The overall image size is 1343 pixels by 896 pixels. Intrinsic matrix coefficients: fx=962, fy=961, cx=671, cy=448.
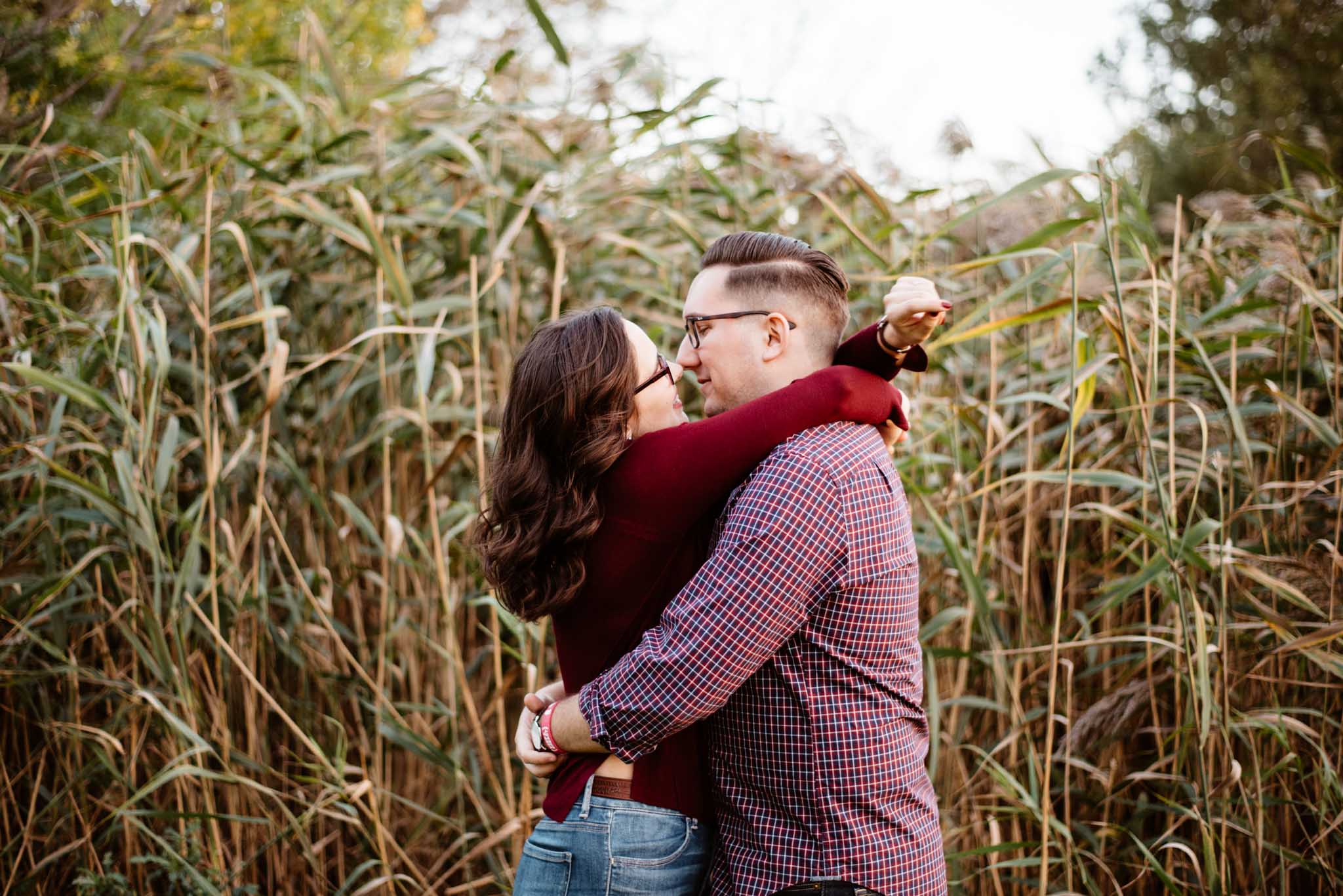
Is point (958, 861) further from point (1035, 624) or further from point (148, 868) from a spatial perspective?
point (148, 868)

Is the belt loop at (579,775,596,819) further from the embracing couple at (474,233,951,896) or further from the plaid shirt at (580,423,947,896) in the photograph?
the plaid shirt at (580,423,947,896)

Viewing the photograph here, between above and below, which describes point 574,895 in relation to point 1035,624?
above

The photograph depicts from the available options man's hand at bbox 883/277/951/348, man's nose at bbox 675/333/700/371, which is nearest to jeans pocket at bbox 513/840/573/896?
man's nose at bbox 675/333/700/371

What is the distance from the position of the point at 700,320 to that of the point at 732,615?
0.61m

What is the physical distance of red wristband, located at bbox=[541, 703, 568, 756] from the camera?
59.0 inches

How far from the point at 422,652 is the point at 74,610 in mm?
953

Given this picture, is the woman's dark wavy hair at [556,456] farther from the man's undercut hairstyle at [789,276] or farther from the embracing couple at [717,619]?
the man's undercut hairstyle at [789,276]

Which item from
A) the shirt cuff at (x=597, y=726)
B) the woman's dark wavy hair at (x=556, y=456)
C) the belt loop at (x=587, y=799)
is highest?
the woman's dark wavy hair at (x=556, y=456)

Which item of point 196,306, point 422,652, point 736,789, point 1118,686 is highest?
point 196,306

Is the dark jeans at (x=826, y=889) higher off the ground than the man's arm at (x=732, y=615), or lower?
lower

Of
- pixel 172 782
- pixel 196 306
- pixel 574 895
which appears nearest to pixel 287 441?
pixel 196 306

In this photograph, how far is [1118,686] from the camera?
7.98 feet

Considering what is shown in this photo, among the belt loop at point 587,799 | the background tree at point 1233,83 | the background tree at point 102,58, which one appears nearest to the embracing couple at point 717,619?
the belt loop at point 587,799

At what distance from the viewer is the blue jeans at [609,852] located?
145 cm
